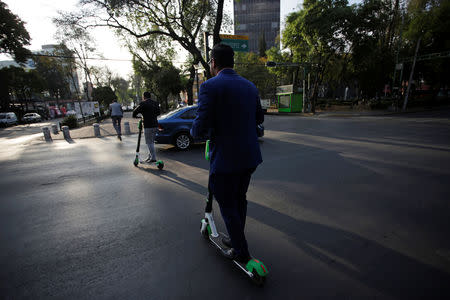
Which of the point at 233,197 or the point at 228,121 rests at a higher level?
the point at 228,121

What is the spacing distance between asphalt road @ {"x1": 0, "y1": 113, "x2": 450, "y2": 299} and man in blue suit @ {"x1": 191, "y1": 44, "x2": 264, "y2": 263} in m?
0.63

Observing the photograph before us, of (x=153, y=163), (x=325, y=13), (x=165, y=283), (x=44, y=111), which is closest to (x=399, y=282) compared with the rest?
(x=165, y=283)

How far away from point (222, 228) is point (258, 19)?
100909 mm

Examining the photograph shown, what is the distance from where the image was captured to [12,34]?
2425cm

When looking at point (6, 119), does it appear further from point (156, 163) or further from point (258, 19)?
point (258, 19)

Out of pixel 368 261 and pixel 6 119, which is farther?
pixel 6 119

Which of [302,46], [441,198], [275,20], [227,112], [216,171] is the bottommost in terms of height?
[441,198]

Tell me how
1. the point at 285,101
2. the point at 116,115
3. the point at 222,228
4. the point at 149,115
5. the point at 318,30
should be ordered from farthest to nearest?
the point at 285,101, the point at 318,30, the point at 116,115, the point at 149,115, the point at 222,228

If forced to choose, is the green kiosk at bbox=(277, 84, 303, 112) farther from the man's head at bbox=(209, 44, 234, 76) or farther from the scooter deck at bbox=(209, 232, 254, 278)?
the man's head at bbox=(209, 44, 234, 76)

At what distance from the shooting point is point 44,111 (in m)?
40.7

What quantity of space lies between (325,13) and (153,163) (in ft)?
74.6

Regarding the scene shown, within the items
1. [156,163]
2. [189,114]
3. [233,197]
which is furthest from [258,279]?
[189,114]

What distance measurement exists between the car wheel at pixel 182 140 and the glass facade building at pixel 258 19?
89355mm

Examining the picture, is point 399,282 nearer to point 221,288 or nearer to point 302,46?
point 221,288
